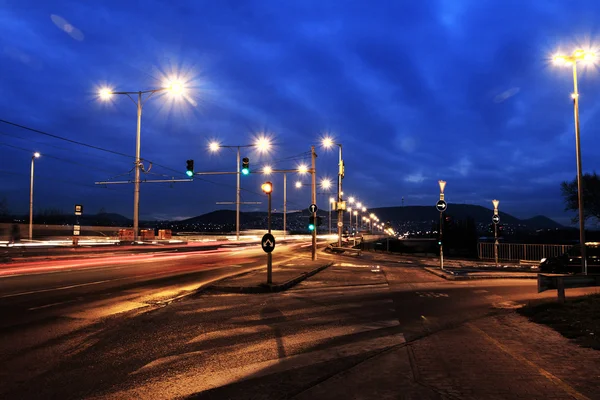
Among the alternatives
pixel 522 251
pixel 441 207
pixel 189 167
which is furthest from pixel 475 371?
pixel 522 251

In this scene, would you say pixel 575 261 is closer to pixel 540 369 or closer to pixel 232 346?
pixel 540 369

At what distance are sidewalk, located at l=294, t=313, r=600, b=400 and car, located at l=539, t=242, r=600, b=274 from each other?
16.7 metres

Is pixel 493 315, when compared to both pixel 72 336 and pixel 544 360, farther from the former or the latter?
pixel 72 336

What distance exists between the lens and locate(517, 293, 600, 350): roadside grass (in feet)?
26.5

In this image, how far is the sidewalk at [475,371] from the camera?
527 cm

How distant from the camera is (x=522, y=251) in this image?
32.7 m

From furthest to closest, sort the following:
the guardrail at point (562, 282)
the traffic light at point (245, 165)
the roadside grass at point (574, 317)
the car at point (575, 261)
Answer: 1. the traffic light at point (245, 165)
2. the car at point (575, 261)
3. the guardrail at point (562, 282)
4. the roadside grass at point (574, 317)

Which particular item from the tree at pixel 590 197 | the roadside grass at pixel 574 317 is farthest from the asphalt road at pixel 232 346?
the tree at pixel 590 197

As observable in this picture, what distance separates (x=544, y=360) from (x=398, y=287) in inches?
397

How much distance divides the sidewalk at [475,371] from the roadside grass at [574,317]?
311 mm

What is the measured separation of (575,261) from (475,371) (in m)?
20.1

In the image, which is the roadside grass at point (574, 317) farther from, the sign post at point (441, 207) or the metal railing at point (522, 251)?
the metal railing at point (522, 251)

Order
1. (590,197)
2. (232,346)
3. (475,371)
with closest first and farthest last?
(475,371)
(232,346)
(590,197)

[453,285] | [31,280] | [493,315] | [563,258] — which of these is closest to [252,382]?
[493,315]
